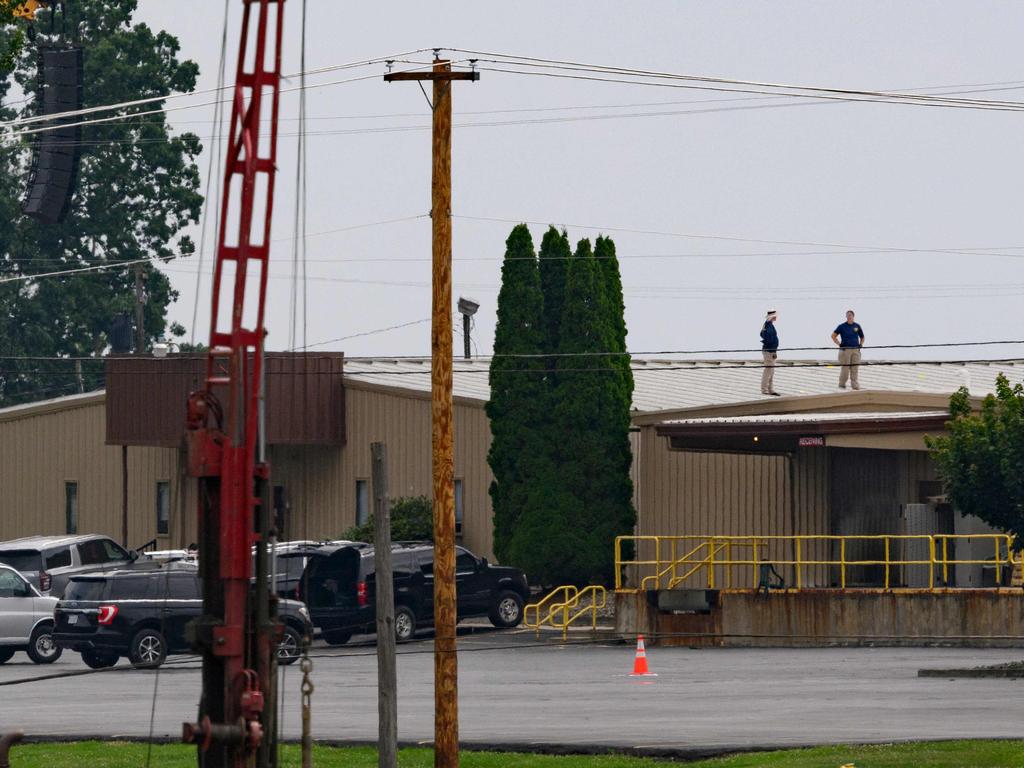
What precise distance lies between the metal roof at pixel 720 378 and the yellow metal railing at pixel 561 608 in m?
4.86

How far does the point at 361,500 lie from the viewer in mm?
51188

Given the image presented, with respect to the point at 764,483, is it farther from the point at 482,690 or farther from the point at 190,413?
the point at 190,413

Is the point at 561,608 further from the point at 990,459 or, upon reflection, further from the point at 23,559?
the point at 990,459

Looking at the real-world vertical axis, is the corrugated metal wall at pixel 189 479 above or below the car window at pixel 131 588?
above

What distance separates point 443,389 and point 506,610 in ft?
65.6

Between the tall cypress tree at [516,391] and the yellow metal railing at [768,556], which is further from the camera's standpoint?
the tall cypress tree at [516,391]

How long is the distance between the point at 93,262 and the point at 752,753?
219 ft

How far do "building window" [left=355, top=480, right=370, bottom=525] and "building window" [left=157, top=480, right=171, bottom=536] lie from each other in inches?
263

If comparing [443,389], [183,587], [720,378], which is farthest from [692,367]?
[443,389]

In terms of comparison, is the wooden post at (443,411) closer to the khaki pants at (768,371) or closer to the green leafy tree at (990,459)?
the green leafy tree at (990,459)

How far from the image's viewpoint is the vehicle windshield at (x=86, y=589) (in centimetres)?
3381

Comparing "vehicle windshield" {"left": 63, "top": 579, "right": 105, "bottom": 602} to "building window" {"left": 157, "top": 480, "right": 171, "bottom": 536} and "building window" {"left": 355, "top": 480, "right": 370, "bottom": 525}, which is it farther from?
"building window" {"left": 157, "top": 480, "right": 171, "bottom": 536}

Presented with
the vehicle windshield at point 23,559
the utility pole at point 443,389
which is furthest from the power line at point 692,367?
the utility pole at point 443,389

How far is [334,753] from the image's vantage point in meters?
20.8
